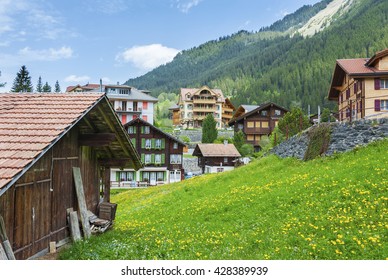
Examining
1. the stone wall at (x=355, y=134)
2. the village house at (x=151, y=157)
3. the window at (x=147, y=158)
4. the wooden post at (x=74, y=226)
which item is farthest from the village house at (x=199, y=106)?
the wooden post at (x=74, y=226)

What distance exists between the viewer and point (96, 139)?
1045 cm

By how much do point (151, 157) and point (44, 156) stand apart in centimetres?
4205

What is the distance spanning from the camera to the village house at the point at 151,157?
4981cm

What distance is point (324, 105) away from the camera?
388ft

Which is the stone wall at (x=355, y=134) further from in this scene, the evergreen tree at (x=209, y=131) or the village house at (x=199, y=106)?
the village house at (x=199, y=106)

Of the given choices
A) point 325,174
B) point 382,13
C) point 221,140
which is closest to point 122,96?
point 221,140

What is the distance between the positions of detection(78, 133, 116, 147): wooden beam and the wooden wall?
20 centimetres

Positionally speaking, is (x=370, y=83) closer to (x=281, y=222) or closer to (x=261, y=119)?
(x=281, y=222)

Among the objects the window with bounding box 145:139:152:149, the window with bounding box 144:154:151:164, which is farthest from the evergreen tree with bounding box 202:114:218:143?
the window with bounding box 144:154:151:164

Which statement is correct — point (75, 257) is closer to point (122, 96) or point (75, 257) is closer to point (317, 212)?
point (317, 212)

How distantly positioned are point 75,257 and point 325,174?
11.7m

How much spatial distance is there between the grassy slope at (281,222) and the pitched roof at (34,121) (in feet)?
11.5

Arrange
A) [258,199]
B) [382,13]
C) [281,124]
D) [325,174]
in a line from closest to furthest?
[258,199], [325,174], [281,124], [382,13]

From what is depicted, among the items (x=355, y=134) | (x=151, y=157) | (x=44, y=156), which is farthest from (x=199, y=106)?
(x=44, y=156)
